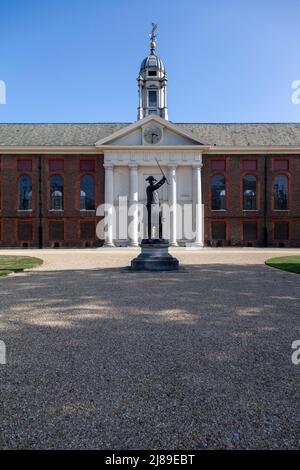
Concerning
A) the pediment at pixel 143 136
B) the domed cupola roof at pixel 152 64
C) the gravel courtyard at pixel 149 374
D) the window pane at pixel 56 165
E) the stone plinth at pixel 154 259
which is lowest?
the gravel courtyard at pixel 149 374

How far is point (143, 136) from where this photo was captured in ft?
109

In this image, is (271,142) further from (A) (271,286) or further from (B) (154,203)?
(A) (271,286)

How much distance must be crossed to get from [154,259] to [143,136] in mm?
22685

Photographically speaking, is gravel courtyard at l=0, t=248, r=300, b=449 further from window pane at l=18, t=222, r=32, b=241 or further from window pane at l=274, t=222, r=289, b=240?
window pane at l=274, t=222, r=289, b=240

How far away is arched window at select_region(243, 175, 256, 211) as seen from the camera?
3447cm

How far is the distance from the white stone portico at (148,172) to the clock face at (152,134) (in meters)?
0.15

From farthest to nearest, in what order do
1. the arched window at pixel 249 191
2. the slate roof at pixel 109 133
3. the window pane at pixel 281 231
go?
the slate roof at pixel 109 133 → the arched window at pixel 249 191 → the window pane at pixel 281 231

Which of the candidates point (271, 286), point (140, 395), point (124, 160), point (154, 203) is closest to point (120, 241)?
point (124, 160)

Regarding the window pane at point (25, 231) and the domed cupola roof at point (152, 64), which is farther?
the domed cupola roof at point (152, 64)

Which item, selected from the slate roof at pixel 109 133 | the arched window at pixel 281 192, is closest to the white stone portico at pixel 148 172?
the slate roof at pixel 109 133

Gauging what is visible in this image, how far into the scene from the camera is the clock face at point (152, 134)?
33281 millimetres

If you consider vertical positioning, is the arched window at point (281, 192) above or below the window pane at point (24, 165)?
below

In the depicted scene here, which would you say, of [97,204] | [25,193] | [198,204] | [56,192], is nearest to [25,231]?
[25,193]

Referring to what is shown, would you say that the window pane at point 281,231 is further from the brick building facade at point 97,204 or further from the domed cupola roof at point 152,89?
the domed cupola roof at point 152,89
